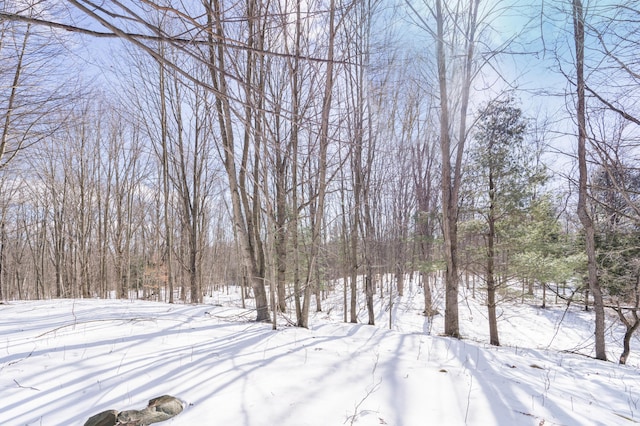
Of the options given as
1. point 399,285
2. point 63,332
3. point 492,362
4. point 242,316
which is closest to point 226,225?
point 399,285

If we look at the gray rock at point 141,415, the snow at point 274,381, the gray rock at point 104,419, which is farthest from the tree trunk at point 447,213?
the gray rock at point 104,419

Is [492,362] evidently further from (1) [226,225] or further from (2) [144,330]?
(1) [226,225]

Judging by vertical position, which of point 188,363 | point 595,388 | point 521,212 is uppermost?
point 521,212

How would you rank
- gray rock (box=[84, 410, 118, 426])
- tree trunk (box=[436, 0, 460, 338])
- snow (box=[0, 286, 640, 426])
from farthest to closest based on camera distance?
tree trunk (box=[436, 0, 460, 338]) < snow (box=[0, 286, 640, 426]) < gray rock (box=[84, 410, 118, 426])

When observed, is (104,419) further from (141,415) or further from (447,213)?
(447,213)

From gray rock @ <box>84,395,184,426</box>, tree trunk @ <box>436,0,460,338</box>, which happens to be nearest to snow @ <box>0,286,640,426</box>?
gray rock @ <box>84,395,184,426</box>

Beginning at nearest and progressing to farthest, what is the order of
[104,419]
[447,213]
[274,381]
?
1. [104,419]
2. [274,381]
3. [447,213]

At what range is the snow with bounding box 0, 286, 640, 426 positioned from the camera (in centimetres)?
194

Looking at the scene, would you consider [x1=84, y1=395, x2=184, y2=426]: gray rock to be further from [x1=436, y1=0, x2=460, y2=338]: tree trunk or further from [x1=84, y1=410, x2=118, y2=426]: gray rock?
[x1=436, y1=0, x2=460, y2=338]: tree trunk

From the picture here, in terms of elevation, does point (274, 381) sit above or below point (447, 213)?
below

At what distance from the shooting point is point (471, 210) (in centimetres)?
816

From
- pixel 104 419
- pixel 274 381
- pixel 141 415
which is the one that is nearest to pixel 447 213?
pixel 274 381

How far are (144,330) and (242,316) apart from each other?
219 cm

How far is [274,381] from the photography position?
241 cm
